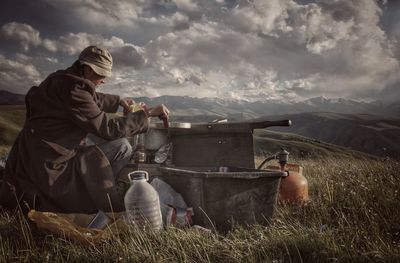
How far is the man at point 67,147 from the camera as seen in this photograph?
145 inches

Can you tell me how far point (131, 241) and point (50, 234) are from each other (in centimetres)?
78

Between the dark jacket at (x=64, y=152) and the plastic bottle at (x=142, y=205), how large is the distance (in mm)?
576

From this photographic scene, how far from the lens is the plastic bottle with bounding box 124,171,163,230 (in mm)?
3256

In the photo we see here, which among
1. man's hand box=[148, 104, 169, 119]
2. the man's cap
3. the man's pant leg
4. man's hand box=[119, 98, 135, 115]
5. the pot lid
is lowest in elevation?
the man's pant leg

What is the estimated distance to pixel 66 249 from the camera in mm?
2725

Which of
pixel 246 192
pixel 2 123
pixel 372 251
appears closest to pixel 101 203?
pixel 246 192

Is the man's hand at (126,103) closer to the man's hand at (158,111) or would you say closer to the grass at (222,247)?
the man's hand at (158,111)

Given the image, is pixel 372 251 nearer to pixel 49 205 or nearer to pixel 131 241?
pixel 131 241

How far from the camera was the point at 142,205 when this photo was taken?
3.28 meters

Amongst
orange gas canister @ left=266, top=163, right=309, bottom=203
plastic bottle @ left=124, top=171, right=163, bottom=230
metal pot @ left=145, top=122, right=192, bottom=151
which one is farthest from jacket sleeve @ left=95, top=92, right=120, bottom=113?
orange gas canister @ left=266, top=163, right=309, bottom=203

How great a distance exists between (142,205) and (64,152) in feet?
3.85

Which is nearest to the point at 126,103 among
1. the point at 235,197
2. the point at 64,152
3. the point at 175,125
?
the point at 175,125

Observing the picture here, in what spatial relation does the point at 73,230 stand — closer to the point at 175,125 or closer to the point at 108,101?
the point at 175,125

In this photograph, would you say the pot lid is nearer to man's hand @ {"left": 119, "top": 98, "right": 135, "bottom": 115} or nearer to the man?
man's hand @ {"left": 119, "top": 98, "right": 135, "bottom": 115}
